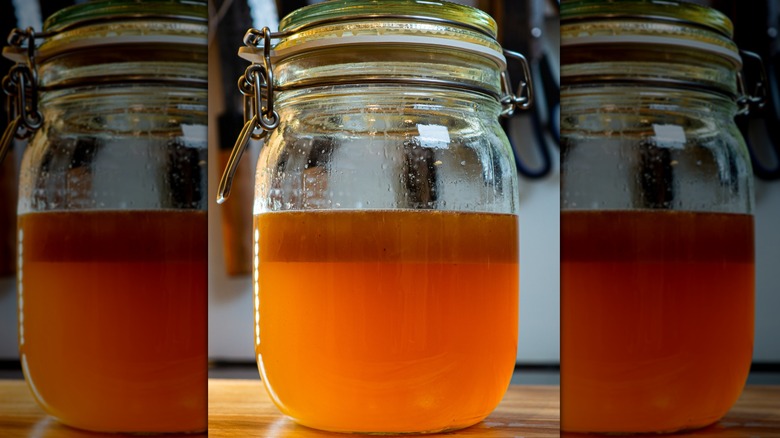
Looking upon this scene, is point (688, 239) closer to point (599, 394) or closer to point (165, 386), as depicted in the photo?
point (599, 394)

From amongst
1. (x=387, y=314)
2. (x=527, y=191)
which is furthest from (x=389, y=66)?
(x=527, y=191)

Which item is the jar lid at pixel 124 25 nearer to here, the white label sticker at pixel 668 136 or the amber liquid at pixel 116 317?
the amber liquid at pixel 116 317

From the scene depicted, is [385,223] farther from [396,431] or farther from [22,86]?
[22,86]

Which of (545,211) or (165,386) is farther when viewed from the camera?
(545,211)

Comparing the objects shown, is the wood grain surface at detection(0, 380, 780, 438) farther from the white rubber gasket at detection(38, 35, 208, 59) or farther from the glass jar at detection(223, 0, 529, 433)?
the white rubber gasket at detection(38, 35, 208, 59)

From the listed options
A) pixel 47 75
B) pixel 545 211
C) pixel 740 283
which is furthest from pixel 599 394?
pixel 47 75

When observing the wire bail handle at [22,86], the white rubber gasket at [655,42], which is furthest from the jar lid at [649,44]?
the wire bail handle at [22,86]

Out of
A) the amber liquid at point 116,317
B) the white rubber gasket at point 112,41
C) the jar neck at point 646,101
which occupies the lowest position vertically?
the amber liquid at point 116,317

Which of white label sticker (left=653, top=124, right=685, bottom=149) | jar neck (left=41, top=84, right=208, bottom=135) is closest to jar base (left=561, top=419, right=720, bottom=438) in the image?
white label sticker (left=653, top=124, right=685, bottom=149)
